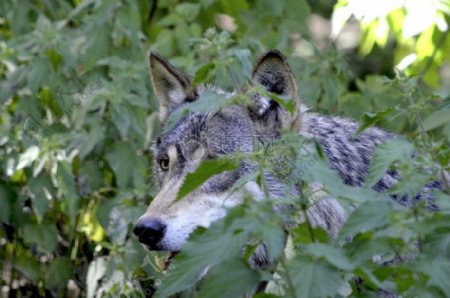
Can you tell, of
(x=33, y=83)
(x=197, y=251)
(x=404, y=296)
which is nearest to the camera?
(x=197, y=251)

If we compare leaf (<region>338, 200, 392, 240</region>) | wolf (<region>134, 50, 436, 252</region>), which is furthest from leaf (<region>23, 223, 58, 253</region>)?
leaf (<region>338, 200, 392, 240</region>)

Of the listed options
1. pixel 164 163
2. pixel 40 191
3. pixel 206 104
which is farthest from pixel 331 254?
pixel 40 191

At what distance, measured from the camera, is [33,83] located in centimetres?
553

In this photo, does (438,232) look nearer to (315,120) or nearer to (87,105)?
(315,120)

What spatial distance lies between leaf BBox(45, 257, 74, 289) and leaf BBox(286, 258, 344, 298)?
2.75 meters

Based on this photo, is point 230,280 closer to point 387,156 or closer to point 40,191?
point 387,156

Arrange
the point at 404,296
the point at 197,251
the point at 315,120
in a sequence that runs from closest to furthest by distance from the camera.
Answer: the point at 197,251 < the point at 404,296 < the point at 315,120

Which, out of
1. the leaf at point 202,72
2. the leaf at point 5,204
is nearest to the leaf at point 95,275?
the leaf at point 5,204

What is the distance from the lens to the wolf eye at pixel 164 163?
16.8 feet

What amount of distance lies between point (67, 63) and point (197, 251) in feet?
9.49

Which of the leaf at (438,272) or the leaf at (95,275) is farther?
the leaf at (95,275)

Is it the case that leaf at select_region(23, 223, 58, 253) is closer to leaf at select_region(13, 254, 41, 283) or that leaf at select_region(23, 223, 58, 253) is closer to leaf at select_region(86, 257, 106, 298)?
leaf at select_region(13, 254, 41, 283)

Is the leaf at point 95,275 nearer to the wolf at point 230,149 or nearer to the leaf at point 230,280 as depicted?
the wolf at point 230,149

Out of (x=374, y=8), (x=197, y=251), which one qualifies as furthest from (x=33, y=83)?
(x=197, y=251)
